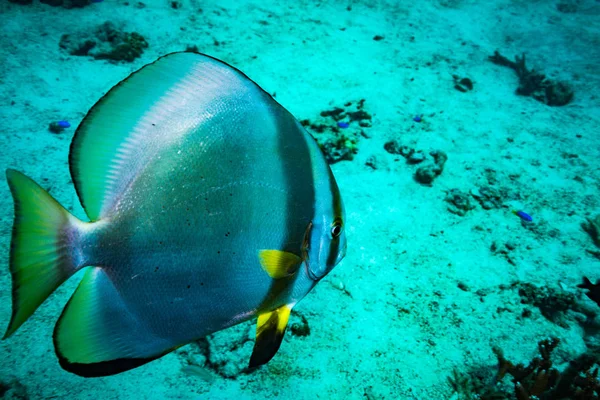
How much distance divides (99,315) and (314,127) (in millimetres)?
4196

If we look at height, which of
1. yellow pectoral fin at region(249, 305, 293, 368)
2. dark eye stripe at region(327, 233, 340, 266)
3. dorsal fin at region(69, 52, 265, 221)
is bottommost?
yellow pectoral fin at region(249, 305, 293, 368)

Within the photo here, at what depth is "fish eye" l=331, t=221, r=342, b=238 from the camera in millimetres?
992

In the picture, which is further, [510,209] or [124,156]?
[510,209]

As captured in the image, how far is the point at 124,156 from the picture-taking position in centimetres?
83

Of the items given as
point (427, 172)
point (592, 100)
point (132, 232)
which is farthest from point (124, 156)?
point (592, 100)

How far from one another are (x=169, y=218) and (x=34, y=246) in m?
0.29

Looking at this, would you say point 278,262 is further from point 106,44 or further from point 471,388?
point 106,44

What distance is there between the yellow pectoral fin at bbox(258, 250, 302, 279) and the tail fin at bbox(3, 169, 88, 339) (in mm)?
474

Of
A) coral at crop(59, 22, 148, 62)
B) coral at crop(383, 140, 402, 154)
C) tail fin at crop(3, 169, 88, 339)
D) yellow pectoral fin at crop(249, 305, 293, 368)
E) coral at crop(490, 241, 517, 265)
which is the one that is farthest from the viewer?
coral at crop(59, 22, 148, 62)

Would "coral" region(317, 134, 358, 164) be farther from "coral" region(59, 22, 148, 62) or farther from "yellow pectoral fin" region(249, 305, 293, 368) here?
"coral" region(59, 22, 148, 62)

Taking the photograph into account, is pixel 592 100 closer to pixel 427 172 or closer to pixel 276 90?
pixel 427 172

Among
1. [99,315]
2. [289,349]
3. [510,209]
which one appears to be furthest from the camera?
[510,209]

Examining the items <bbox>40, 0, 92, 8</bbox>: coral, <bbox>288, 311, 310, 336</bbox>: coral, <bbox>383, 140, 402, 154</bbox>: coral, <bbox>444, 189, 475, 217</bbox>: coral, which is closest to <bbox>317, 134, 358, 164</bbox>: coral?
<bbox>383, 140, 402, 154</bbox>: coral

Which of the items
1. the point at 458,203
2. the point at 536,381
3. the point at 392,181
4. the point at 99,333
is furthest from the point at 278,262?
the point at 458,203
